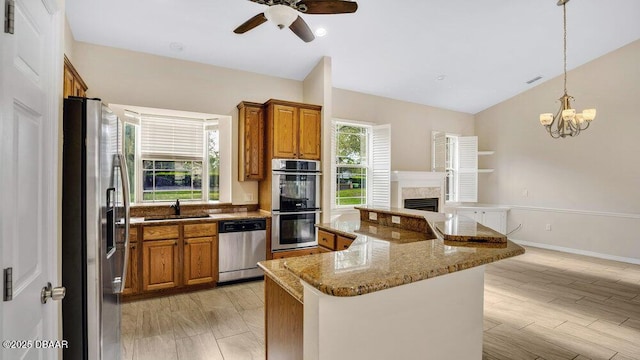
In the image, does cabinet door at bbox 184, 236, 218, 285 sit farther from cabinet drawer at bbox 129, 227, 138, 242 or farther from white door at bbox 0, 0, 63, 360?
white door at bbox 0, 0, 63, 360

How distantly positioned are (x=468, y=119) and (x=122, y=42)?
22.6 feet

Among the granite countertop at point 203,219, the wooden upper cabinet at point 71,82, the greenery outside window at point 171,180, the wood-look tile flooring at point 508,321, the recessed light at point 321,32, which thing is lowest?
the wood-look tile flooring at point 508,321

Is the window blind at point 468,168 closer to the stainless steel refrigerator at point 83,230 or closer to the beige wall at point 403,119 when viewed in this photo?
the beige wall at point 403,119

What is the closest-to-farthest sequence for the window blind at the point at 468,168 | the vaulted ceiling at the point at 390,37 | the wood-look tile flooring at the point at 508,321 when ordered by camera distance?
1. the wood-look tile flooring at the point at 508,321
2. the vaulted ceiling at the point at 390,37
3. the window blind at the point at 468,168

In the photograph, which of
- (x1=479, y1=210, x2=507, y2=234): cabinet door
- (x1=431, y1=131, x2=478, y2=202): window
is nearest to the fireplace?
(x1=431, y1=131, x2=478, y2=202): window

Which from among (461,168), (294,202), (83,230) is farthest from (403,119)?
(83,230)

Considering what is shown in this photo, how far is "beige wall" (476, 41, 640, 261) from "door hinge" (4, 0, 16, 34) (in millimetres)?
7489

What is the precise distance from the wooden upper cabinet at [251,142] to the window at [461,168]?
13.0ft

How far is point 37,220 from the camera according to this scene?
3.69 ft

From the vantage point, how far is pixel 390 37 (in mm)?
4004

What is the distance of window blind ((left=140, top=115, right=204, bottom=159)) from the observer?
161 inches

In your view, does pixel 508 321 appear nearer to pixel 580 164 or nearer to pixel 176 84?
pixel 580 164

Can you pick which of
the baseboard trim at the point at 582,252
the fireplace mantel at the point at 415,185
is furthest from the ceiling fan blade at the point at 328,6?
the baseboard trim at the point at 582,252

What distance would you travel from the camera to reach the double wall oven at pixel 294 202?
13.5ft
